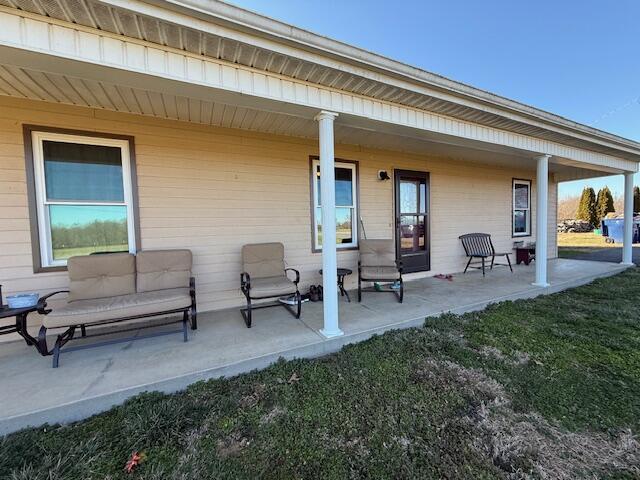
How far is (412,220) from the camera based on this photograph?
5566 mm

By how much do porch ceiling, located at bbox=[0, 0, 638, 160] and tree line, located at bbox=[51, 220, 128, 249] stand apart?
2142 mm

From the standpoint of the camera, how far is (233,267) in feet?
13.0

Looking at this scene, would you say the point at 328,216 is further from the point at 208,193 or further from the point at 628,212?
the point at 628,212

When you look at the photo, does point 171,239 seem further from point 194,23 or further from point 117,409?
point 194,23

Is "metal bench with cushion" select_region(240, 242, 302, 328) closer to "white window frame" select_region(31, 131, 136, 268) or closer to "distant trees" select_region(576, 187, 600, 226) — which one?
"white window frame" select_region(31, 131, 136, 268)

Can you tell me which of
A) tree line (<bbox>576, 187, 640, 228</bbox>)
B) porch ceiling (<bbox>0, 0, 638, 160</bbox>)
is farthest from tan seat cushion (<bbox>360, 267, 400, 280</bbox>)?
tree line (<bbox>576, 187, 640, 228</bbox>)

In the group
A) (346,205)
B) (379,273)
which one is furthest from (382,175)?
(379,273)

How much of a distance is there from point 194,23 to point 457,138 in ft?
10.9

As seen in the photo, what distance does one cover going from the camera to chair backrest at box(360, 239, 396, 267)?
4.62m

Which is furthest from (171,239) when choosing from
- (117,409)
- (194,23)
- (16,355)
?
(194,23)

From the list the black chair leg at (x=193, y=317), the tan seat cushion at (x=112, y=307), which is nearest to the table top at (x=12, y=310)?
the tan seat cushion at (x=112, y=307)

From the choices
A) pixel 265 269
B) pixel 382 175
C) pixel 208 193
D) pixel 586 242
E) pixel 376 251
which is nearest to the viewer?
pixel 208 193

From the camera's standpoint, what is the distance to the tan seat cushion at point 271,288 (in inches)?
126

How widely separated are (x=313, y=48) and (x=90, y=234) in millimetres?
3189
